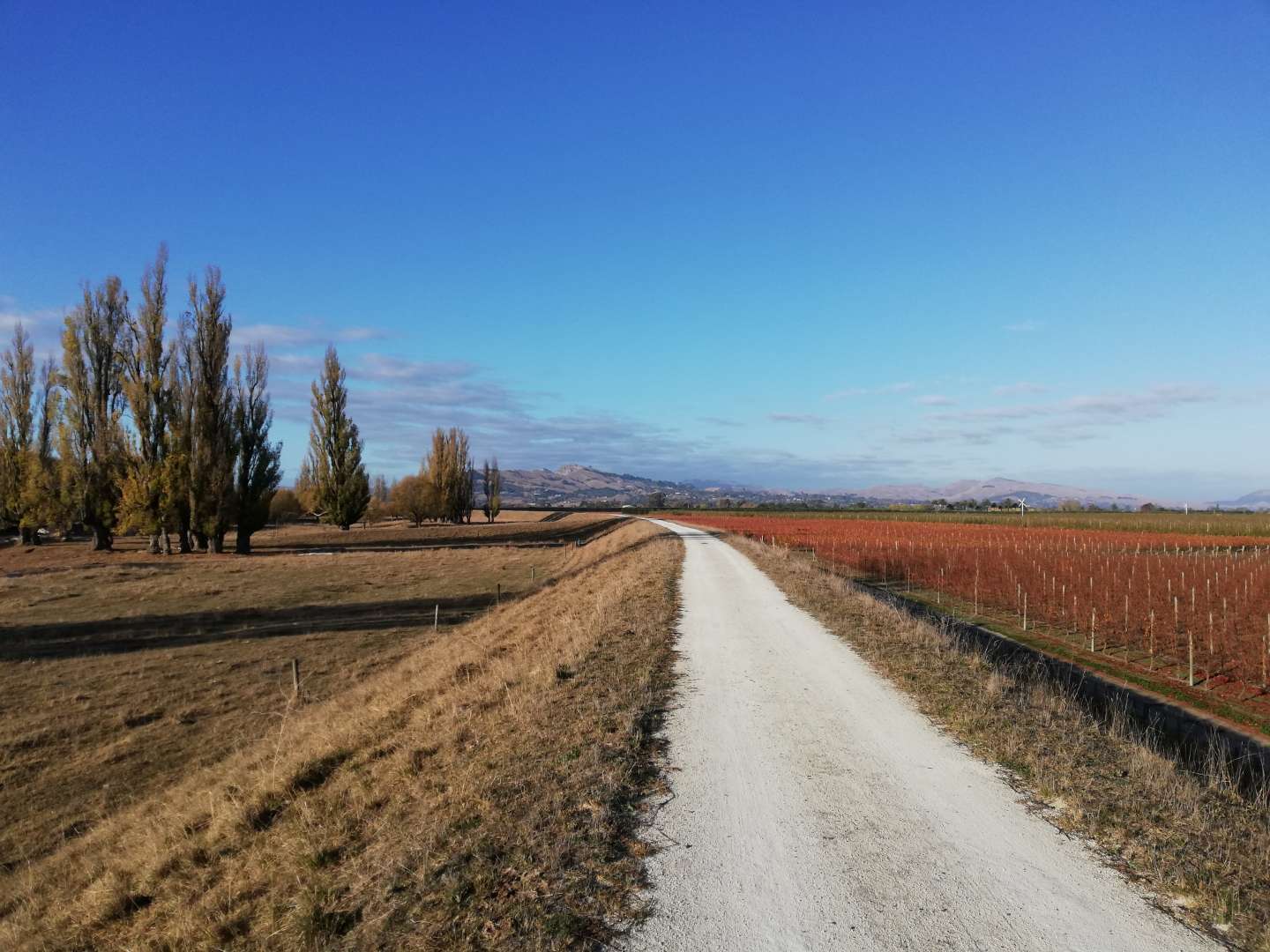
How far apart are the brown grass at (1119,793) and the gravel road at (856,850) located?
25 cm

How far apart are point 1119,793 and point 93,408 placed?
5390 cm

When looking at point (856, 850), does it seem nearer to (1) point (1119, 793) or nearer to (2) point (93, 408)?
(1) point (1119, 793)

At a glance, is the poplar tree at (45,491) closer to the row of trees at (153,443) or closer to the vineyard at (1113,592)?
the row of trees at (153,443)

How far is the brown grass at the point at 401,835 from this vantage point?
3.96 m

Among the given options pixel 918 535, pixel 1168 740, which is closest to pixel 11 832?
pixel 1168 740

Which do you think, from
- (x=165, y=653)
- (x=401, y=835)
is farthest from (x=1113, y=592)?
(x=165, y=653)

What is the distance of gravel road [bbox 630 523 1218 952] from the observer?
3674 millimetres

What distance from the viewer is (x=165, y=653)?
56.6ft

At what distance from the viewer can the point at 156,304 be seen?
4041cm

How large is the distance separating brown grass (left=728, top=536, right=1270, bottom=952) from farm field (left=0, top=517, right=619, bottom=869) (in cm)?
1145

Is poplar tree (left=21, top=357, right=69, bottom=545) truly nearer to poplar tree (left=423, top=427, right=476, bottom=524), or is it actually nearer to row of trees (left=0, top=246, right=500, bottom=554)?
row of trees (left=0, top=246, right=500, bottom=554)

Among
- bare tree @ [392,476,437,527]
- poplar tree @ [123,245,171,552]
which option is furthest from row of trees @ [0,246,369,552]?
bare tree @ [392,476,437,527]

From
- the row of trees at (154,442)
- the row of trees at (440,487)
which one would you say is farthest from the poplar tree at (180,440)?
the row of trees at (440,487)

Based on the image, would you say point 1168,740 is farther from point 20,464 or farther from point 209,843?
point 20,464
